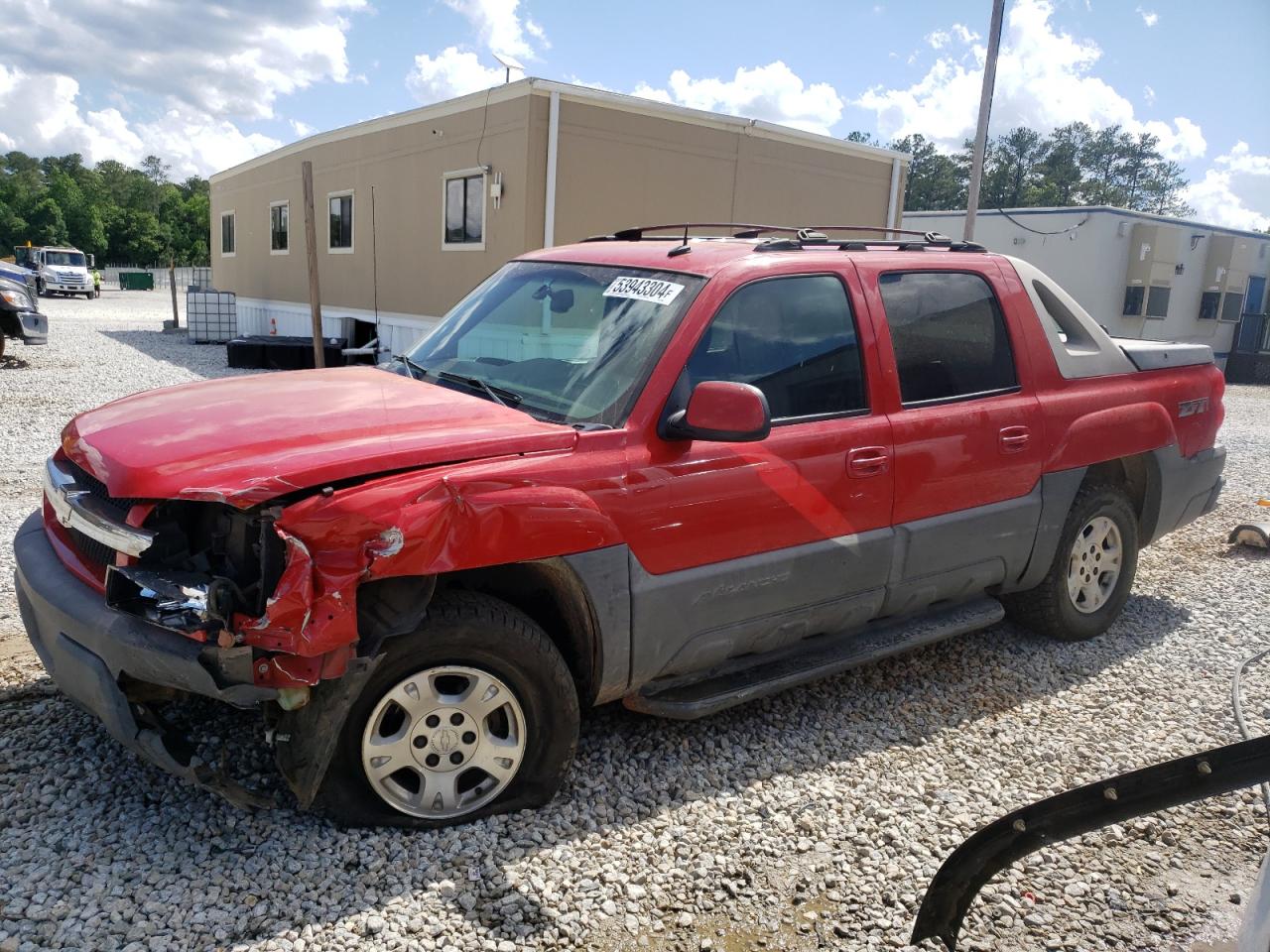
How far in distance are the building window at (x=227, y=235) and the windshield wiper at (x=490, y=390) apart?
76.2 ft

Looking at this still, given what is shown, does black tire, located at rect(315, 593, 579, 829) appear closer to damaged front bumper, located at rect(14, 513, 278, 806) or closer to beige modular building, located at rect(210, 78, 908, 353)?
damaged front bumper, located at rect(14, 513, 278, 806)

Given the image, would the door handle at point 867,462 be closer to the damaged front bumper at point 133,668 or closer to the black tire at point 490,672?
the black tire at point 490,672

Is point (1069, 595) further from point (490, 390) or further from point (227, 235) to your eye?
point (227, 235)

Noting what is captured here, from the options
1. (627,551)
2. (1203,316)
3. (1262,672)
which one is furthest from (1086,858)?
(1203,316)

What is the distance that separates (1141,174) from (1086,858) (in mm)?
88455

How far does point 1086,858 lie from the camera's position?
324cm

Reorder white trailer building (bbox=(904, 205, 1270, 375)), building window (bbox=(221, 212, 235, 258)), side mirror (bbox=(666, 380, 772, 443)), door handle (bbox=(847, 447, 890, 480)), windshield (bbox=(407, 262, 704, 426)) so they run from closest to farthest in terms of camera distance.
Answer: side mirror (bbox=(666, 380, 772, 443)) → windshield (bbox=(407, 262, 704, 426)) → door handle (bbox=(847, 447, 890, 480)) → white trailer building (bbox=(904, 205, 1270, 375)) → building window (bbox=(221, 212, 235, 258))

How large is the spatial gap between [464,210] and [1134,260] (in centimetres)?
1674

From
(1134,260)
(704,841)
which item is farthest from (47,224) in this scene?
(704,841)

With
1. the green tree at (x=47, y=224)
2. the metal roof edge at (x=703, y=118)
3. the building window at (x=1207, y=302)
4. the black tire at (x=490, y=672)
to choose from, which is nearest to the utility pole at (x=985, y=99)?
the metal roof edge at (x=703, y=118)

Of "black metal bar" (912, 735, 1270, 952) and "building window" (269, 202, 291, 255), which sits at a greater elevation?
"building window" (269, 202, 291, 255)

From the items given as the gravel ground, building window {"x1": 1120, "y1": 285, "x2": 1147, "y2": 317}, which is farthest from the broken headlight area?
building window {"x1": 1120, "y1": 285, "x2": 1147, "y2": 317}

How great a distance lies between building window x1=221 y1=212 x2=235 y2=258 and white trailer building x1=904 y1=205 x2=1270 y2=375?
1720 cm

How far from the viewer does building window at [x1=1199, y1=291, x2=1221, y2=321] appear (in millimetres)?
25312
